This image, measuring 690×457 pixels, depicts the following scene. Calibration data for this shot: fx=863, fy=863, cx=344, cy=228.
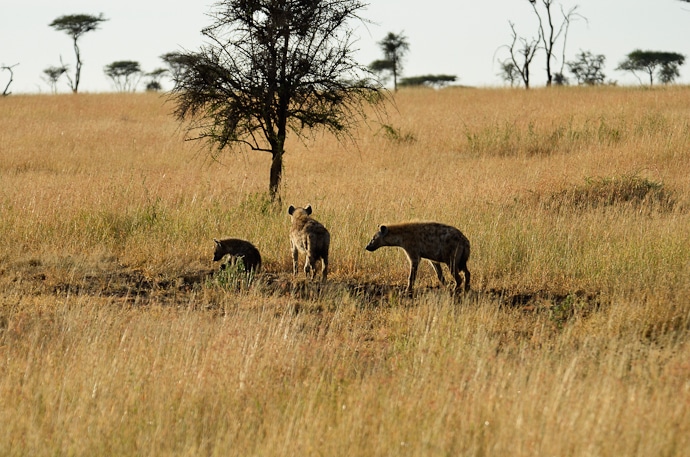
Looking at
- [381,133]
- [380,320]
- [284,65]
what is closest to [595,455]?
[380,320]

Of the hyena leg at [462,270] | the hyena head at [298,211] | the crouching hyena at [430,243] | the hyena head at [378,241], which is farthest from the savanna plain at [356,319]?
the hyena head at [298,211]

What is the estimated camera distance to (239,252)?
10.2m

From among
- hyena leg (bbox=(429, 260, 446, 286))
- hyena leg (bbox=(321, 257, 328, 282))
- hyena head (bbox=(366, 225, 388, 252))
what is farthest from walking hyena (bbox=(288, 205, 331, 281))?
hyena leg (bbox=(429, 260, 446, 286))

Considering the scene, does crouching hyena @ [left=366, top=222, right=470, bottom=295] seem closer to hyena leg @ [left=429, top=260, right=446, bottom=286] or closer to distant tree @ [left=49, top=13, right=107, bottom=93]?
hyena leg @ [left=429, top=260, right=446, bottom=286]

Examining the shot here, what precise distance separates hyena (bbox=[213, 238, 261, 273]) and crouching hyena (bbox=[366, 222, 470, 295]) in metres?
1.51

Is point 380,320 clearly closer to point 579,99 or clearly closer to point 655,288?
point 655,288

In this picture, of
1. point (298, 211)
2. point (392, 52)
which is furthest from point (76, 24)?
point (298, 211)

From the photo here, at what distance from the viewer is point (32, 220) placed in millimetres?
11859

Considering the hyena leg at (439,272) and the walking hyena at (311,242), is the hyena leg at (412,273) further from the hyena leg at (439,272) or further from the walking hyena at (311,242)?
the walking hyena at (311,242)

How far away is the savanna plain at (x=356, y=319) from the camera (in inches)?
213

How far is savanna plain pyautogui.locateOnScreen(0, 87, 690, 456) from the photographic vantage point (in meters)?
5.40

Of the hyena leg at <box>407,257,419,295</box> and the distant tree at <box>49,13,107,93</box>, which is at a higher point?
the distant tree at <box>49,13,107,93</box>

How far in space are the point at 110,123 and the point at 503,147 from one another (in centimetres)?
1356

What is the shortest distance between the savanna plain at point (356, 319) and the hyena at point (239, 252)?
23cm
